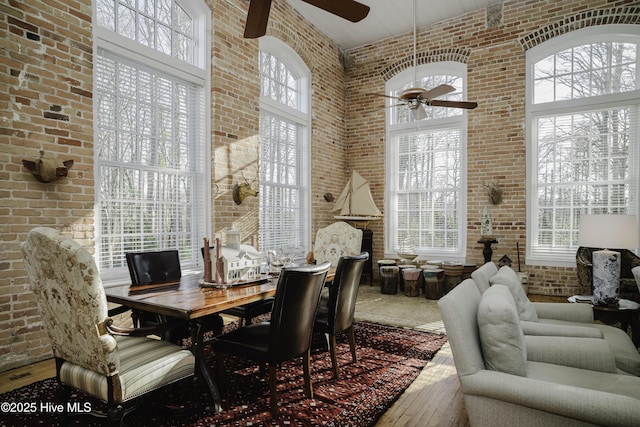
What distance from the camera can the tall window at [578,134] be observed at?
17.3 feet

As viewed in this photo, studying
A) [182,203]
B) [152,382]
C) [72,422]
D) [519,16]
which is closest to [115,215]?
[182,203]

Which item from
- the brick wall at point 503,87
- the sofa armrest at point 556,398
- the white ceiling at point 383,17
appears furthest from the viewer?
the white ceiling at point 383,17

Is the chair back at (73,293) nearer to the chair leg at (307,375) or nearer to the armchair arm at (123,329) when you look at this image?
the armchair arm at (123,329)

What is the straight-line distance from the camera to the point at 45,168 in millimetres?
3000

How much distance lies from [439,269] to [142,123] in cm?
454

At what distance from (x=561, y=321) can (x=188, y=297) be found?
2.76 m

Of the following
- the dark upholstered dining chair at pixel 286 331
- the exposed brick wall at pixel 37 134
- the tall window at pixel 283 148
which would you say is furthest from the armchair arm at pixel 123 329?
the tall window at pixel 283 148

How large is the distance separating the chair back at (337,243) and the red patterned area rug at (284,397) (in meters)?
1.29

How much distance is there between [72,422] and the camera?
2162mm

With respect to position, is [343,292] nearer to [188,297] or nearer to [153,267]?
[188,297]

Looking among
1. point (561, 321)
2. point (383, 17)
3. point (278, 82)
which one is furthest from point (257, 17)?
point (383, 17)

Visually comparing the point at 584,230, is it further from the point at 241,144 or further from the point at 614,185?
the point at 241,144

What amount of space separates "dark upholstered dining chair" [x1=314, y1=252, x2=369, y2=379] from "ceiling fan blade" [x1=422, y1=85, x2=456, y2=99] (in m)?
2.23

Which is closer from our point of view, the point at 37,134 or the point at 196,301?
the point at 196,301
